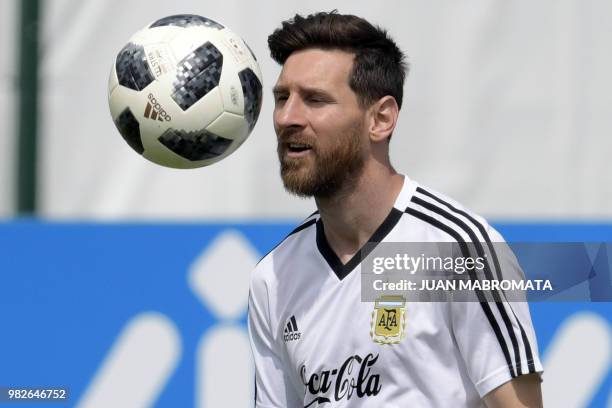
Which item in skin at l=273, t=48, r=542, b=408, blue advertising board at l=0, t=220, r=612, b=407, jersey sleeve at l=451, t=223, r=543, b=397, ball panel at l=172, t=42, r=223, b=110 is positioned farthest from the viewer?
blue advertising board at l=0, t=220, r=612, b=407

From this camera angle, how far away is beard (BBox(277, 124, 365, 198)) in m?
3.35

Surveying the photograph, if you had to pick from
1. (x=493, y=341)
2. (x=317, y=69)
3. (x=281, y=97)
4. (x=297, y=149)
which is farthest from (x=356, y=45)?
(x=493, y=341)

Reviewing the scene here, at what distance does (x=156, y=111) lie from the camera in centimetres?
345

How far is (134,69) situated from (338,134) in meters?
0.67

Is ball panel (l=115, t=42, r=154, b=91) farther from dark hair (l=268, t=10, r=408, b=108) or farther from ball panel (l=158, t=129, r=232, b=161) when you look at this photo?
dark hair (l=268, t=10, r=408, b=108)

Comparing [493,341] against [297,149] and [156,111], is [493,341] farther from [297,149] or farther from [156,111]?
[156,111]

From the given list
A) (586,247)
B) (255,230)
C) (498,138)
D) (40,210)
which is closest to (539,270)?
(586,247)

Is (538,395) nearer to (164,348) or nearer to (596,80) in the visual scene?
(164,348)

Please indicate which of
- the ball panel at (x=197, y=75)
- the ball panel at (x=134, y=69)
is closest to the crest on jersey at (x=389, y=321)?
the ball panel at (x=197, y=75)

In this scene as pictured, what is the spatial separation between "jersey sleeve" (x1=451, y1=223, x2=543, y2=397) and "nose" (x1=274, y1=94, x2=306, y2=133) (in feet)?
2.24

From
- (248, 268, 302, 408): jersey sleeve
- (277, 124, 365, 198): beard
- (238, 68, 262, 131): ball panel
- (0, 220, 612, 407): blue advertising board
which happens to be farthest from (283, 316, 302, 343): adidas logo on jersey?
(0, 220, 612, 407): blue advertising board

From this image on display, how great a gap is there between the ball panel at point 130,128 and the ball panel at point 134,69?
0.09m

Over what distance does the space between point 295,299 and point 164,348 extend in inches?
65.6

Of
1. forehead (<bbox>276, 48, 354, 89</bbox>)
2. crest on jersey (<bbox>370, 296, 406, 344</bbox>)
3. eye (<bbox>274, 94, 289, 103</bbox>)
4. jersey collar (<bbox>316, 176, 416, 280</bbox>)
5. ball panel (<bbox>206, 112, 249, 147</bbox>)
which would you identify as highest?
forehead (<bbox>276, 48, 354, 89</bbox>)
